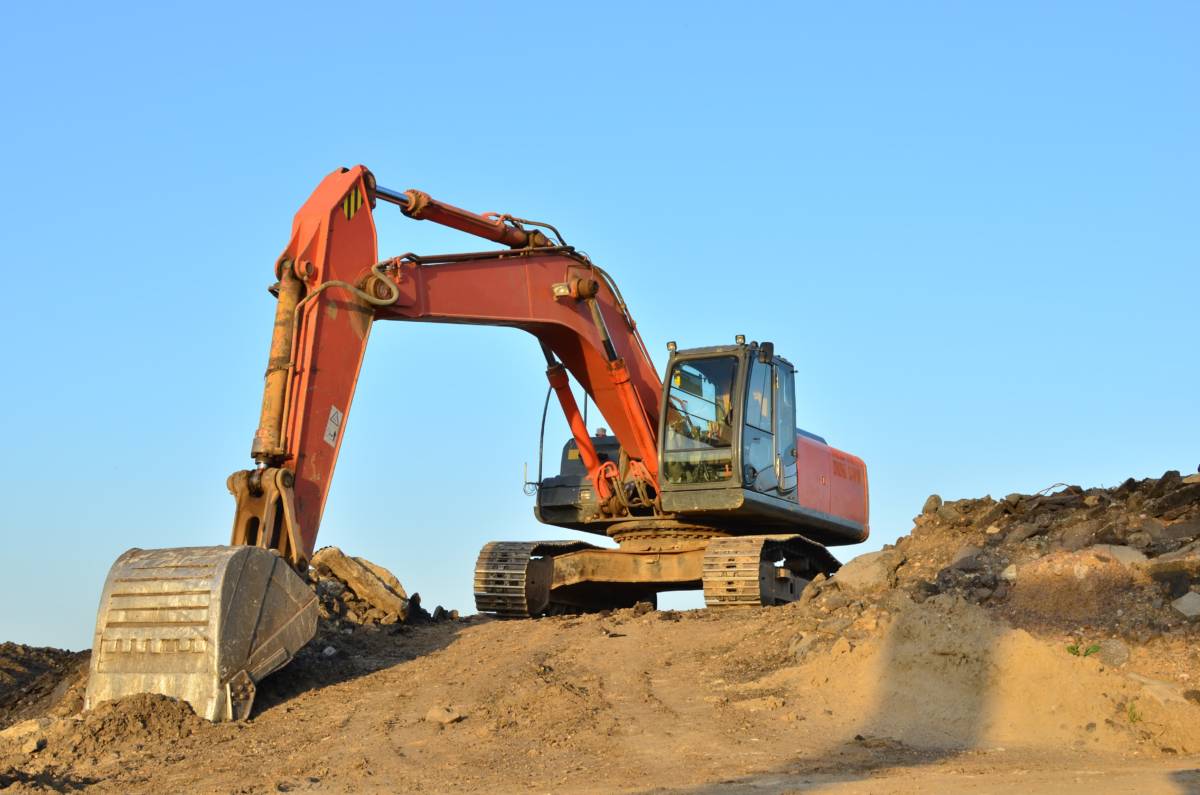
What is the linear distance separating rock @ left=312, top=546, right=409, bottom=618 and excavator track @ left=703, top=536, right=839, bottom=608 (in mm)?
3254

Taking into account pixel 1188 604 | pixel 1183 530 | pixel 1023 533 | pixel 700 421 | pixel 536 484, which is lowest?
pixel 1188 604

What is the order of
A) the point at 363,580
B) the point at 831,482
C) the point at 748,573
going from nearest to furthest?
the point at 748,573 → the point at 363,580 → the point at 831,482

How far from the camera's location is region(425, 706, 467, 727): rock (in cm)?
938

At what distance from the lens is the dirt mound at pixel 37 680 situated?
10625 millimetres

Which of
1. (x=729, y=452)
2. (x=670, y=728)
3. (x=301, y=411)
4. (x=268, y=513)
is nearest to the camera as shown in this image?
(x=670, y=728)

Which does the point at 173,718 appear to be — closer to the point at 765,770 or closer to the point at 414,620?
the point at 765,770

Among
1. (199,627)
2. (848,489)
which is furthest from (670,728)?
(848,489)

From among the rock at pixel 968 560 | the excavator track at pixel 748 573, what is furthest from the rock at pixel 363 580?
the rock at pixel 968 560

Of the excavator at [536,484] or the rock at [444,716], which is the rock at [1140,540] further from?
the rock at [444,716]

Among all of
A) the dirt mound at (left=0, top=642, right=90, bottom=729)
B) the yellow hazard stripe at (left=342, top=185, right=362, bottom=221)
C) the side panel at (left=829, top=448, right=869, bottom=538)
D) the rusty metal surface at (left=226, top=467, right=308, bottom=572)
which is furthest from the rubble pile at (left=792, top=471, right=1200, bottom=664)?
the dirt mound at (left=0, top=642, right=90, bottom=729)

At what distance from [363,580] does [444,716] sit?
564 cm

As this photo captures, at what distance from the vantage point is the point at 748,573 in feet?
45.2

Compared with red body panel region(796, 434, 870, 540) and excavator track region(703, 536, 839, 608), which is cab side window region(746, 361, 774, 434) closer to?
red body panel region(796, 434, 870, 540)

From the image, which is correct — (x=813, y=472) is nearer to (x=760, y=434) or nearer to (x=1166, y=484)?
(x=760, y=434)
